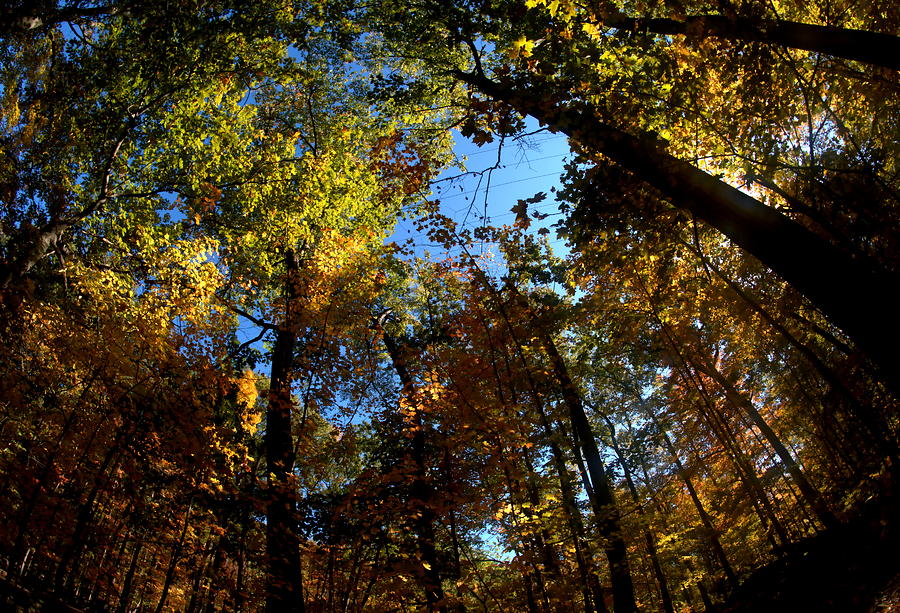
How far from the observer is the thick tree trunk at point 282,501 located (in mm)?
6414

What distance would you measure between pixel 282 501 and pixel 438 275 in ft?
15.9

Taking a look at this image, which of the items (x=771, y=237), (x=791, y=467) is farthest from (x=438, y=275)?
(x=791, y=467)

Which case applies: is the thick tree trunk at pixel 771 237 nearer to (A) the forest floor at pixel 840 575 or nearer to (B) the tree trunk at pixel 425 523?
(A) the forest floor at pixel 840 575

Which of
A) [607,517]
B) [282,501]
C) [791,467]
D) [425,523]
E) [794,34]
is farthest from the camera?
[791,467]

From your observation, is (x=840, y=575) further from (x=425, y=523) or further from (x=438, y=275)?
(x=438, y=275)

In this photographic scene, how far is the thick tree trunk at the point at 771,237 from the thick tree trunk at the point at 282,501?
247 inches

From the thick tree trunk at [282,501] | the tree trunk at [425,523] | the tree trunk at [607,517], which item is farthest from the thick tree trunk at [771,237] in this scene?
the thick tree trunk at [282,501]

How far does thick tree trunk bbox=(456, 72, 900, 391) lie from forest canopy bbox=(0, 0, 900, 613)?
0.02m

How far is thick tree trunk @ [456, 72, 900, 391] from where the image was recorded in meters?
2.95

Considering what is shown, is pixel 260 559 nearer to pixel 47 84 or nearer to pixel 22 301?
pixel 22 301

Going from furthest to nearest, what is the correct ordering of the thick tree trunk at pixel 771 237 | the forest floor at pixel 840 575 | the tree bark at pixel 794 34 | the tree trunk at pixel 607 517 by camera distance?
the tree trunk at pixel 607 517 → the tree bark at pixel 794 34 → the forest floor at pixel 840 575 → the thick tree trunk at pixel 771 237

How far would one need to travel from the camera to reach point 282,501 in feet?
22.0

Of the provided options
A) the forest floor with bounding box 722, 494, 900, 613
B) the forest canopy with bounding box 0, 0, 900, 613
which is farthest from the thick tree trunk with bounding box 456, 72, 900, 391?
the forest floor with bounding box 722, 494, 900, 613

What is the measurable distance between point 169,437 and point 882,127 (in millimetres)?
12330
